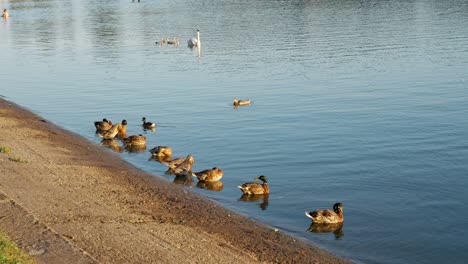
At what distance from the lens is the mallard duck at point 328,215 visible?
57.4 feet

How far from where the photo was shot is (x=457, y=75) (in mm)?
40250

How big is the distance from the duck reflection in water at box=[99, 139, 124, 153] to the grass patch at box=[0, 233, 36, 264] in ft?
47.5

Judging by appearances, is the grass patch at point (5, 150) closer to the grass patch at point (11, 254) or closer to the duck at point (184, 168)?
the duck at point (184, 168)

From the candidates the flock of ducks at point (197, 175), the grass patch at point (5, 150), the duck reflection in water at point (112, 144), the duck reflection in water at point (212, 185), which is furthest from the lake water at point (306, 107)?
the grass patch at point (5, 150)

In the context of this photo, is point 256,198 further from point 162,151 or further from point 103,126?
point 103,126

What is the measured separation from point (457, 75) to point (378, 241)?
26.0 meters

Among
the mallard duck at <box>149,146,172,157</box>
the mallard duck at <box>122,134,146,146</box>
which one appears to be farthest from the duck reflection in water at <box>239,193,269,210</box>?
the mallard duck at <box>122,134,146,146</box>

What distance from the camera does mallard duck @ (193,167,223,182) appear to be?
70.1 ft

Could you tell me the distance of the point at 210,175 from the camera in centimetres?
2141

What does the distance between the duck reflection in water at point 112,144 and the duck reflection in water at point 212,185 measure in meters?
5.93

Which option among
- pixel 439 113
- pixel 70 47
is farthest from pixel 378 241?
pixel 70 47

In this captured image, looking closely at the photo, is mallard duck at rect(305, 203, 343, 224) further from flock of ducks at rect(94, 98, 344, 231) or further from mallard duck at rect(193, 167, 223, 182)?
mallard duck at rect(193, 167, 223, 182)

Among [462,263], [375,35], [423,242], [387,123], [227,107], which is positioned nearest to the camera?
[462,263]

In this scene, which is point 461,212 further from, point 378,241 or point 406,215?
point 378,241
